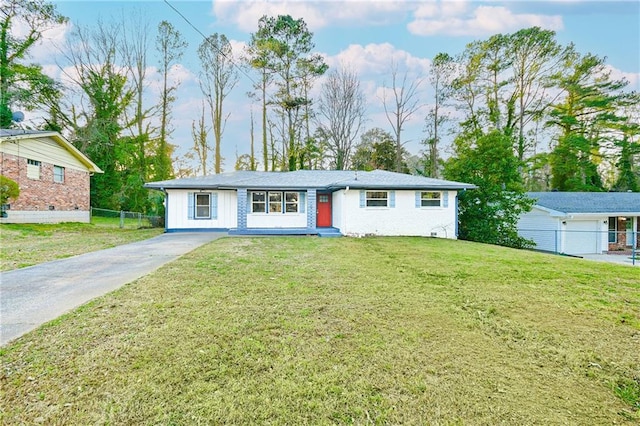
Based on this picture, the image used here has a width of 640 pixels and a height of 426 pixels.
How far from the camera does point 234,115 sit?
25719 mm

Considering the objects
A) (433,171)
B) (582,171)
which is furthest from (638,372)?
(582,171)

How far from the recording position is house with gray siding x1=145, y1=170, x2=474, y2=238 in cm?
1412

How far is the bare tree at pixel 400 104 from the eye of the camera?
83.8 feet

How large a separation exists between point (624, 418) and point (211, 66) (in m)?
28.0

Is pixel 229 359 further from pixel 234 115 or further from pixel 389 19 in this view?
pixel 234 115

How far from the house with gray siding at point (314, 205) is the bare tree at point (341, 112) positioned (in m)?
11.6

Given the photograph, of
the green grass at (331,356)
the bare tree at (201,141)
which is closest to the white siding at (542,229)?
the green grass at (331,356)

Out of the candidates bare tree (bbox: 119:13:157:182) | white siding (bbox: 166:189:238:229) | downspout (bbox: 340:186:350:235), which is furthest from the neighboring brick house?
downspout (bbox: 340:186:350:235)

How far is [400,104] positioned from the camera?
25938mm

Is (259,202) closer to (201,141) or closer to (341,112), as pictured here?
(201,141)

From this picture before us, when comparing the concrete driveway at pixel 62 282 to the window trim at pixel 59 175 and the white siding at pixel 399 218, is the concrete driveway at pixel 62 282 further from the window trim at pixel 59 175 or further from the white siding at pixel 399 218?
the window trim at pixel 59 175

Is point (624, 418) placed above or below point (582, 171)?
below

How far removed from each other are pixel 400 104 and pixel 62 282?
25.8m

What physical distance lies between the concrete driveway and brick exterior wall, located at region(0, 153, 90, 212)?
10781 millimetres
